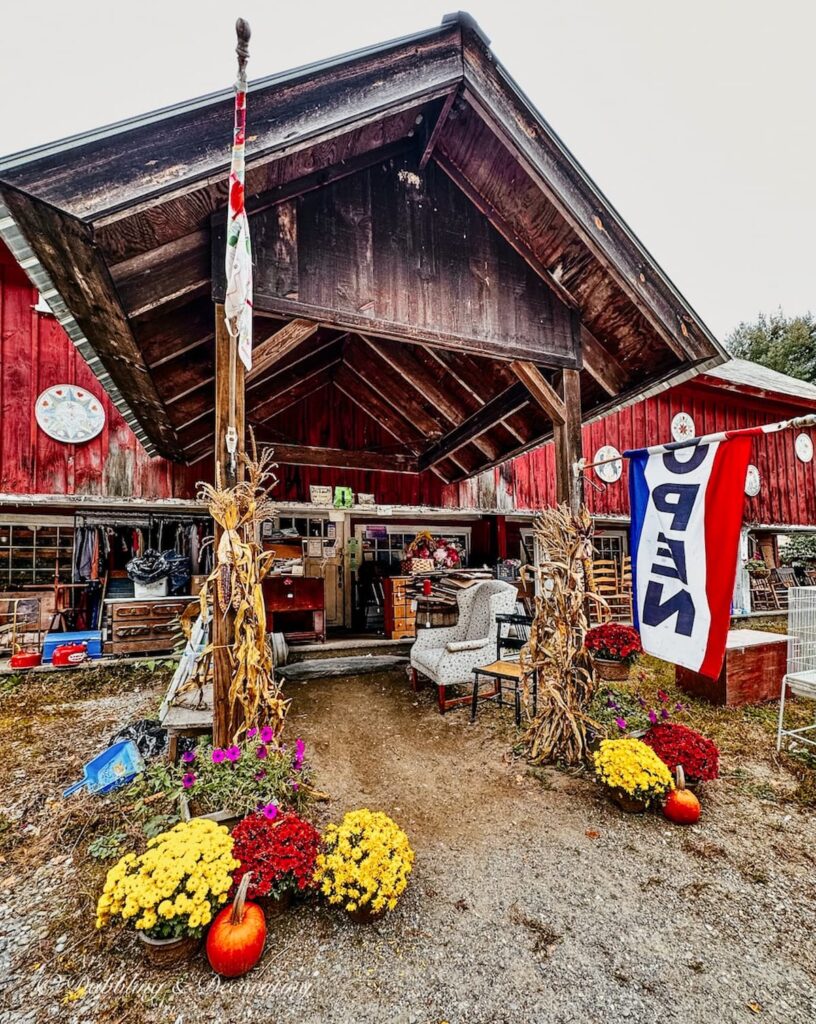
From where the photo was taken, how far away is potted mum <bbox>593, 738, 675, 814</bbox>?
272cm

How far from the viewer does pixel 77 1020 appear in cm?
157

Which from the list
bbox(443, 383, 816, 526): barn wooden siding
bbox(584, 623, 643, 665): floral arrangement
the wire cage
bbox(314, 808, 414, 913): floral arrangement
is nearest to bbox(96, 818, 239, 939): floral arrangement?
bbox(314, 808, 414, 913): floral arrangement

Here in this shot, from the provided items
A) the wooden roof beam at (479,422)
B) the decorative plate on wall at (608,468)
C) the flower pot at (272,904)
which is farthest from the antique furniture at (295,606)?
the decorative plate on wall at (608,468)

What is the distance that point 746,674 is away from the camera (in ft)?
15.9

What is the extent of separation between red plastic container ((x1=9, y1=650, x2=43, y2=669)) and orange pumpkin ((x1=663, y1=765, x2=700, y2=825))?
7492mm

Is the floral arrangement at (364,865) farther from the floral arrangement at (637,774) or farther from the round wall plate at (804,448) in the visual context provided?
the round wall plate at (804,448)

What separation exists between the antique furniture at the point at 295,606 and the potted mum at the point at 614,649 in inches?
156

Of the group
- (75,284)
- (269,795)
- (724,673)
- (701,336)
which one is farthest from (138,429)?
(724,673)

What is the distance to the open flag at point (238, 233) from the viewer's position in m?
2.12

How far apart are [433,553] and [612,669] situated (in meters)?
4.28

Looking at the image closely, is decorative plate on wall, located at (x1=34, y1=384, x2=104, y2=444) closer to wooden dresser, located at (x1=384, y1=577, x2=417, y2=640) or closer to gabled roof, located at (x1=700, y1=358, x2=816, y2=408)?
wooden dresser, located at (x1=384, y1=577, x2=417, y2=640)

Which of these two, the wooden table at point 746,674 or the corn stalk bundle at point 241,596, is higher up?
the corn stalk bundle at point 241,596

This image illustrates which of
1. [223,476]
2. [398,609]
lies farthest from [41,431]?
[398,609]

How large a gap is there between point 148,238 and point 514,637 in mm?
4616
